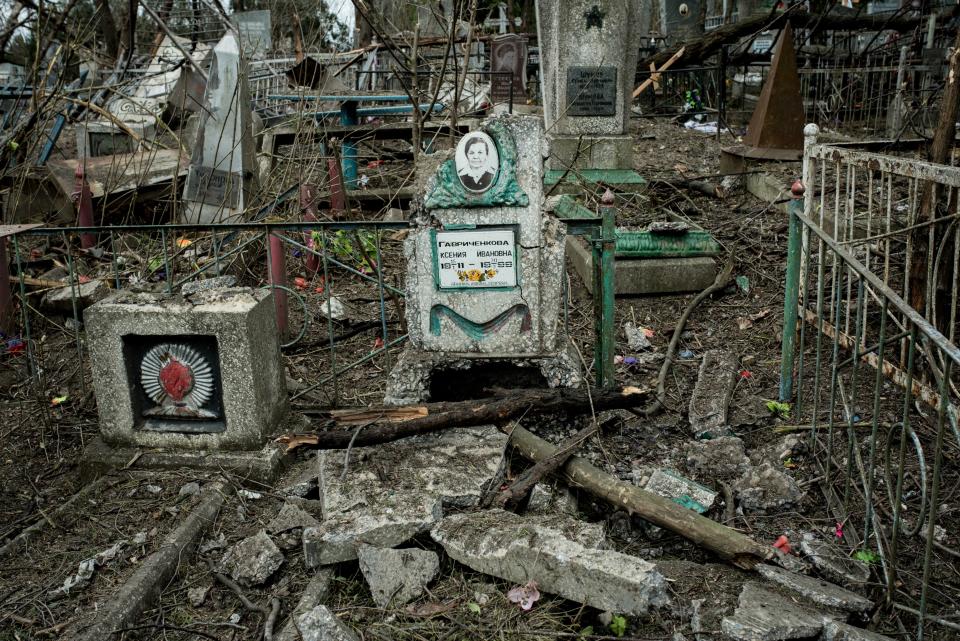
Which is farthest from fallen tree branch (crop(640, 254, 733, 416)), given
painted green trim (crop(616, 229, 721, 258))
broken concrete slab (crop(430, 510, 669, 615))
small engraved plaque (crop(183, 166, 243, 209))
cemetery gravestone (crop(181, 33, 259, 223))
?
small engraved plaque (crop(183, 166, 243, 209))

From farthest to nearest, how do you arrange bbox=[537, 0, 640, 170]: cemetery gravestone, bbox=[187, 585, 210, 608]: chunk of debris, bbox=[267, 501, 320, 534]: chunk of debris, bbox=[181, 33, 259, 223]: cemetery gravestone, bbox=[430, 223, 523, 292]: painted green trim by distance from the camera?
1. bbox=[537, 0, 640, 170]: cemetery gravestone
2. bbox=[181, 33, 259, 223]: cemetery gravestone
3. bbox=[430, 223, 523, 292]: painted green trim
4. bbox=[267, 501, 320, 534]: chunk of debris
5. bbox=[187, 585, 210, 608]: chunk of debris

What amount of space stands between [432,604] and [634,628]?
0.73m

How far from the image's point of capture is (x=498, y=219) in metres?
4.36

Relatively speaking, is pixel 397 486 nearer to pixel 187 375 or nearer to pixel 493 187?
pixel 187 375

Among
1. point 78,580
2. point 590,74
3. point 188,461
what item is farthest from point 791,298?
point 590,74

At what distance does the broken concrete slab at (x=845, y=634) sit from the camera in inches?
105

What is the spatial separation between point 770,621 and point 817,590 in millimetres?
331

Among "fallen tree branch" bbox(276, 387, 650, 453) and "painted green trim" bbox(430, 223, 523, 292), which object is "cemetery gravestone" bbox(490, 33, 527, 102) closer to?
"painted green trim" bbox(430, 223, 523, 292)

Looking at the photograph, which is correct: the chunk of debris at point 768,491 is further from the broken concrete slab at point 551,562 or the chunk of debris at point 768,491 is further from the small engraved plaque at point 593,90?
the small engraved plaque at point 593,90

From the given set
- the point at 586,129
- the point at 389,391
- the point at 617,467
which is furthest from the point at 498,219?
the point at 586,129

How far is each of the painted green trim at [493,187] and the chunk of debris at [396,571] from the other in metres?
1.90

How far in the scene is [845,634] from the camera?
Answer: 267 cm

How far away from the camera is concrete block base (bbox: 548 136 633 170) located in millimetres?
9344

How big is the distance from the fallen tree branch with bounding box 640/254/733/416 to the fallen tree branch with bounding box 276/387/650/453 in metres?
0.42
